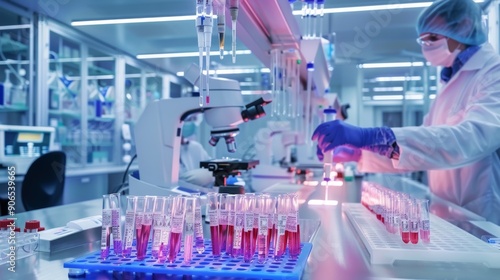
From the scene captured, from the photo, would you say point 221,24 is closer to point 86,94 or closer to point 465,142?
point 465,142

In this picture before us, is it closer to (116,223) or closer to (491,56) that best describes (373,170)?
(491,56)

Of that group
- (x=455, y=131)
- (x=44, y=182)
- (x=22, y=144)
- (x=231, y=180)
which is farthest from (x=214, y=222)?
(x=22, y=144)

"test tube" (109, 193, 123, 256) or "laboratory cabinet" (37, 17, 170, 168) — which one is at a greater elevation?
"laboratory cabinet" (37, 17, 170, 168)

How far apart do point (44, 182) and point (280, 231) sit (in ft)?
9.60

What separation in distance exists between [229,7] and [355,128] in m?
0.76

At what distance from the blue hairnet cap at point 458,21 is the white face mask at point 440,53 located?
52mm

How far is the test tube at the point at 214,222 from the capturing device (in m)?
0.84

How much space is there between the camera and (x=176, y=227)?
2.64 feet

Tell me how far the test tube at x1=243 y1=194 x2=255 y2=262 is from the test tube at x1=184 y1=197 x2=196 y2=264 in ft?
0.35

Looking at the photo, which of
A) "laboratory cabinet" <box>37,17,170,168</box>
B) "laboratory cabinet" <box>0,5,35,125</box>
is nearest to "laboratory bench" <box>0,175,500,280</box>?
"laboratory cabinet" <box>0,5,35,125</box>

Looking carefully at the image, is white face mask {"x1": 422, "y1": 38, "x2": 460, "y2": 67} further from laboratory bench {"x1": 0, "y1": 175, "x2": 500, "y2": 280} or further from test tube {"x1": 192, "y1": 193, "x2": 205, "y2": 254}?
test tube {"x1": 192, "y1": 193, "x2": 205, "y2": 254}

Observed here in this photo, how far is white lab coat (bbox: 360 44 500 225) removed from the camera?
5.26 ft

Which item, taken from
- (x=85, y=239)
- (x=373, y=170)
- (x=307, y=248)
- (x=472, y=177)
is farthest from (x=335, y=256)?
(x=373, y=170)

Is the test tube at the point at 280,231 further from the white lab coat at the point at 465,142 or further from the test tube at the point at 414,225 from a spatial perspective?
the white lab coat at the point at 465,142
